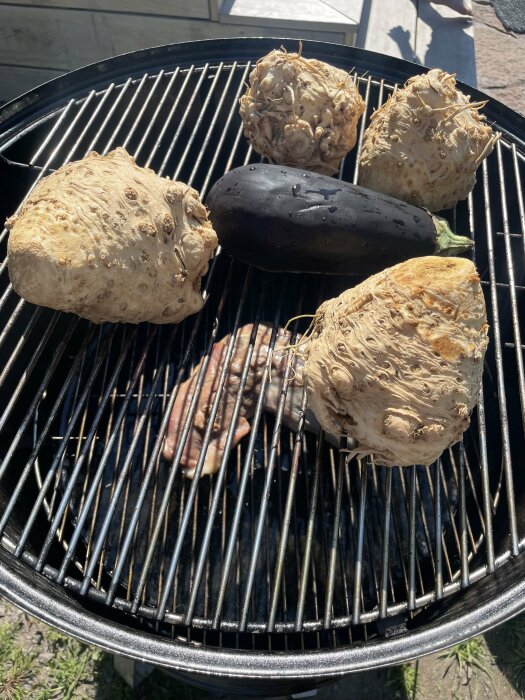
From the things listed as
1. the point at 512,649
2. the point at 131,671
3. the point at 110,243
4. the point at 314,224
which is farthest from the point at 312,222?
the point at 512,649

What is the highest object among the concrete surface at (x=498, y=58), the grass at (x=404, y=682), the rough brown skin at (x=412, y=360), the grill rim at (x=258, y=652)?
the concrete surface at (x=498, y=58)

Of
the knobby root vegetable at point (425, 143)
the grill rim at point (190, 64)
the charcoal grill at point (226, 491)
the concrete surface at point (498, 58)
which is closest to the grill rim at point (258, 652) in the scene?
the charcoal grill at point (226, 491)

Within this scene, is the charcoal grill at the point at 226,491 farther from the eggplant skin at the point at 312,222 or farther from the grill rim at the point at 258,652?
the eggplant skin at the point at 312,222

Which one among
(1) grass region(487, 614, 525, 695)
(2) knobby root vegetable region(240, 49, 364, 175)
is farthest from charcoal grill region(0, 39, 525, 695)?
(1) grass region(487, 614, 525, 695)

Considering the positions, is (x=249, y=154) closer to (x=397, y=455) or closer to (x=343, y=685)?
(x=397, y=455)

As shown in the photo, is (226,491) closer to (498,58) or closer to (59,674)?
(59,674)

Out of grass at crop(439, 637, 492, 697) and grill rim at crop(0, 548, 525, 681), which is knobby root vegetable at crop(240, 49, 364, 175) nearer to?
grill rim at crop(0, 548, 525, 681)

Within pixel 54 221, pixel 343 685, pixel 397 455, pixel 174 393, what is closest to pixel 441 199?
pixel 397 455
